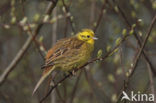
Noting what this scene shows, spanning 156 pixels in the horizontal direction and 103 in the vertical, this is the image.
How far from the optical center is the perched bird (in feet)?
10.3

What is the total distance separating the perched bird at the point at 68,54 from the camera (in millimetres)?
3131

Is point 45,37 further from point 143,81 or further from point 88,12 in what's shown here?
point 143,81

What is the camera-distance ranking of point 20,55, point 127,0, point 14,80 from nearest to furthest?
1. point 20,55
2. point 127,0
3. point 14,80

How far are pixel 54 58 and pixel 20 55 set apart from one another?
1154 millimetres

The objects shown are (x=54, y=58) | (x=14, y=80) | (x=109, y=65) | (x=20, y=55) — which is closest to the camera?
(x=54, y=58)

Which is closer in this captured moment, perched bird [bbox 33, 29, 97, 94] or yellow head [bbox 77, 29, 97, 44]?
perched bird [bbox 33, 29, 97, 94]

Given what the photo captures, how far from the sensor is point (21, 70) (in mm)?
5922

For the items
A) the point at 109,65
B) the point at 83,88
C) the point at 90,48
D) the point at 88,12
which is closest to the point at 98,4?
the point at 88,12

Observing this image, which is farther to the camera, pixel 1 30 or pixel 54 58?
pixel 1 30

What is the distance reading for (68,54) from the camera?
3193 millimetres

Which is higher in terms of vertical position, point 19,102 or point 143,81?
point 19,102

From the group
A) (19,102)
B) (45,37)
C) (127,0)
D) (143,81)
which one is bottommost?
(143,81)

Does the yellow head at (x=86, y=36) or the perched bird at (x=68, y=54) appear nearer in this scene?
the perched bird at (x=68, y=54)

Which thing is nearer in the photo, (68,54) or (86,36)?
(68,54)
